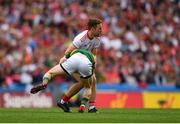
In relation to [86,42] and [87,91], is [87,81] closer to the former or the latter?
[87,91]

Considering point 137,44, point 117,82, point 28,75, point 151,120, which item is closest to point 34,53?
point 28,75

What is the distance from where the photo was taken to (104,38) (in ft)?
94.4

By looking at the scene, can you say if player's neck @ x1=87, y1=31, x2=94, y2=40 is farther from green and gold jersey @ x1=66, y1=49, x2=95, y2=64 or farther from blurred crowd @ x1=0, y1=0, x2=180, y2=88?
blurred crowd @ x1=0, y1=0, x2=180, y2=88

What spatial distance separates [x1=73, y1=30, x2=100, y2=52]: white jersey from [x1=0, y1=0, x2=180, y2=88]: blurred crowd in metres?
8.66

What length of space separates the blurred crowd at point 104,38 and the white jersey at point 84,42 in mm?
8659

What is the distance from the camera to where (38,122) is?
519 inches

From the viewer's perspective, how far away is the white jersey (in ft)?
53.4

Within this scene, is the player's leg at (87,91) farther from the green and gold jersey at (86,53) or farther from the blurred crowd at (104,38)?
the blurred crowd at (104,38)

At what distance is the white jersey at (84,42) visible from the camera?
1627 cm

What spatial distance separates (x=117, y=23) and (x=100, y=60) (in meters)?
3.26

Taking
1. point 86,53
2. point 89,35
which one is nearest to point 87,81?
point 86,53

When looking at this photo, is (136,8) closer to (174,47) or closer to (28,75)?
(174,47)

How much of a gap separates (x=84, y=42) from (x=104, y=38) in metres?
12.4

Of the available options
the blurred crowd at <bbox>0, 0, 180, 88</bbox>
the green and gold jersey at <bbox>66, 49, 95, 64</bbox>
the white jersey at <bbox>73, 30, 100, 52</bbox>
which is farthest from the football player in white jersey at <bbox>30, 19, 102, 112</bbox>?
the blurred crowd at <bbox>0, 0, 180, 88</bbox>
